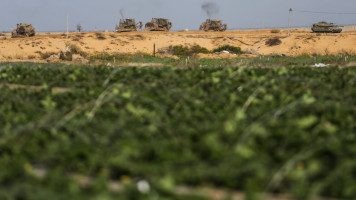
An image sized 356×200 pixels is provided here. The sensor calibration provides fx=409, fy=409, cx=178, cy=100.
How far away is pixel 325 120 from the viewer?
4.63 metres

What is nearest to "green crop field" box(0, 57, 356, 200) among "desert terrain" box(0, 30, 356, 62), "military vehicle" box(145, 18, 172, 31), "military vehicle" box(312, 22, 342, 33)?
"desert terrain" box(0, 30, 356, 62)

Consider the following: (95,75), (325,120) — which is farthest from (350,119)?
(95,75)

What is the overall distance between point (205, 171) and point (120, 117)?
5.94ft

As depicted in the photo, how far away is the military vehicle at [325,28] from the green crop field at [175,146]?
40.4m

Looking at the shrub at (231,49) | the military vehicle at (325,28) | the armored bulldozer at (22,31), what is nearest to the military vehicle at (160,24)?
the armored bulldozer at (22,31)

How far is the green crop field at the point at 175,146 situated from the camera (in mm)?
3039

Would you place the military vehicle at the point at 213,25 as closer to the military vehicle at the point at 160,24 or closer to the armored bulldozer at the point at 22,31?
the military vehicle at the point at 160,24

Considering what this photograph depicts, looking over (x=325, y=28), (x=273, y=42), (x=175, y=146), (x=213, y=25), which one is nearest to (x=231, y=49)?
(x=273, y=42)

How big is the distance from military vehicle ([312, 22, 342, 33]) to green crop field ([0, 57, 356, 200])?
4039 cm

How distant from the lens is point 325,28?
144 ft

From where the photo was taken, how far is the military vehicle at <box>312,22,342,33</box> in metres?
43.3

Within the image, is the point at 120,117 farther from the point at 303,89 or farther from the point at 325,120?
the point at 303,89

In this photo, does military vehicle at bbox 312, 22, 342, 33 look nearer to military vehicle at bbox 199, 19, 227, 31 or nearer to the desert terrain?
the desert terrain

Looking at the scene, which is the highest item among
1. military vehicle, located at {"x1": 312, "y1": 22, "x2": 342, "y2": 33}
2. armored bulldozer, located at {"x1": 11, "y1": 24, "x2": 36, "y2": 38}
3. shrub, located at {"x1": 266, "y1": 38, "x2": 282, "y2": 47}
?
military vehicle, located at {"x1": 312, "y1": 22, "x2": 342, "y2": 33}
